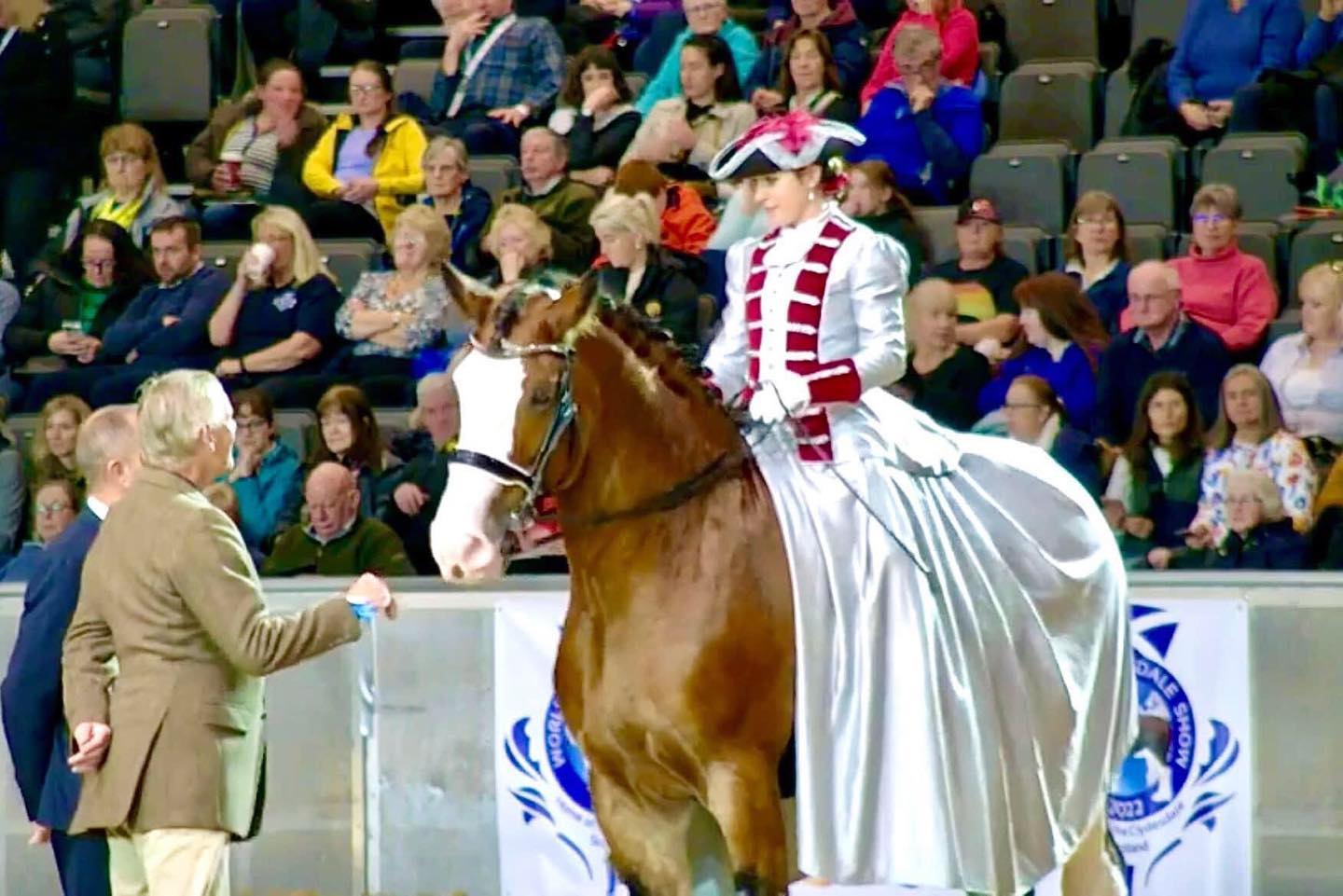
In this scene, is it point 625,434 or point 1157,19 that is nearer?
point 625,434

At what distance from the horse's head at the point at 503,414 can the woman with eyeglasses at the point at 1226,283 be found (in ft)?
14.6

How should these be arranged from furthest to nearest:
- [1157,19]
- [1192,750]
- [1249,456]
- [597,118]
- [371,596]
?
[1157,19] < [597,118] < [1249,456] < [1192,750] < [371,596]

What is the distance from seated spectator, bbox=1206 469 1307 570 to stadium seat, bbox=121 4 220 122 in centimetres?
607

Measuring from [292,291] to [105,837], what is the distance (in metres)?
4.93

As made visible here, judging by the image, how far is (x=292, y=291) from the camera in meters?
11.0

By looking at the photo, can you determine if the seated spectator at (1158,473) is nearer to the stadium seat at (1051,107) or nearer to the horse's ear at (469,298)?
the stadium seat at (1051,107)

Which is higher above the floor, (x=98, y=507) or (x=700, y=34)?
(x=700, y=34)

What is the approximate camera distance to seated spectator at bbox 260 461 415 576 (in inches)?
367

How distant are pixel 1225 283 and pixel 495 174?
3.26 metres

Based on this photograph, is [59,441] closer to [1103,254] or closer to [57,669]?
[1103,254]

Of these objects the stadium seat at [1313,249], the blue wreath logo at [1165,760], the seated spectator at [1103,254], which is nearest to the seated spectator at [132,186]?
the seated spectator at [1103,254]

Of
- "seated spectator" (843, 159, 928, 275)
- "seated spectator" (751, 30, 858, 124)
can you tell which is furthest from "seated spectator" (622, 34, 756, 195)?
"seated spectator" (843, 159, 928, 275)

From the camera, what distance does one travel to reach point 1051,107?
38.2ft

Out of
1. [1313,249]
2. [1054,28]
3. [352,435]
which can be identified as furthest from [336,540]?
[1054,28]
